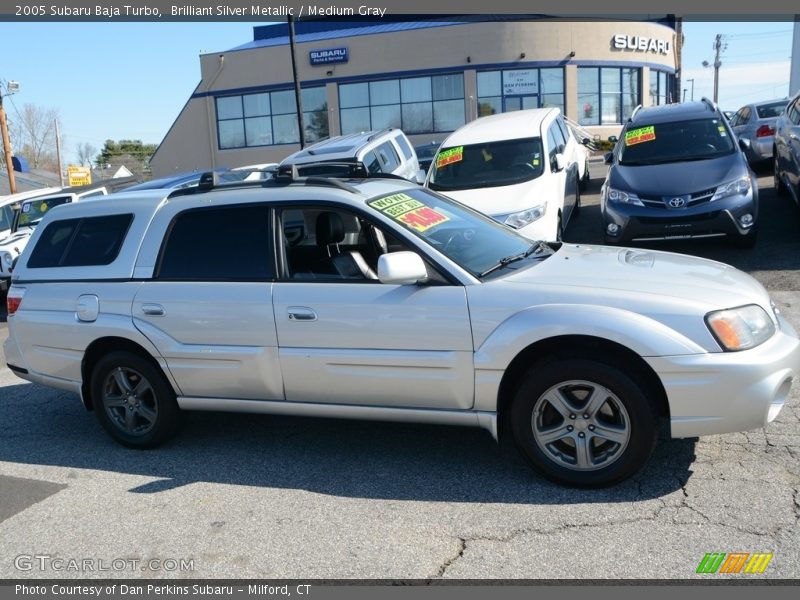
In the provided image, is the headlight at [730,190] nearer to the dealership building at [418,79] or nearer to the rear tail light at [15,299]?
the rear tail light at [15,299]

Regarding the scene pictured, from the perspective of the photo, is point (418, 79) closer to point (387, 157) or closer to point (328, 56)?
point (328, 56)

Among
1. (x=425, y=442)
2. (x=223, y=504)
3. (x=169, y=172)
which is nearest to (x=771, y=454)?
(x=425, y=442)

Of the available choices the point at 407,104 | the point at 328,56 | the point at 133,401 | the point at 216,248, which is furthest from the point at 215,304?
the point at 328,56

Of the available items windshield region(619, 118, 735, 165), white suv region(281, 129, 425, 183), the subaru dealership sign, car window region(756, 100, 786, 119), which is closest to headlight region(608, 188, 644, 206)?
windshield region(619, 118, 735, 165)

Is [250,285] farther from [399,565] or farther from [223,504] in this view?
[399,565]

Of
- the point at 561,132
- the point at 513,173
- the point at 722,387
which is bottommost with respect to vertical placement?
the point at 722,387

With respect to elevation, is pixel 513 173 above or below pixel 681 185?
above

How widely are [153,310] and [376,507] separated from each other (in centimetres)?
200

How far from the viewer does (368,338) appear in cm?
461

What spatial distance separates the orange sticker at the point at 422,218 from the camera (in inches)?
190

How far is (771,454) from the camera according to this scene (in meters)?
4.60

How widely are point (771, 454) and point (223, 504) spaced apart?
316 centimetres

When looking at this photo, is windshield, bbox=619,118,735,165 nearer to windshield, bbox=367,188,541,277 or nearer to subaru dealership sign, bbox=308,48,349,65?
windshield, bbox=367,188,541,277

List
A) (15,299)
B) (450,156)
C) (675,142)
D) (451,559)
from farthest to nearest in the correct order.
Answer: (450,156) < (675,142) < (15,299) < (451,559)
